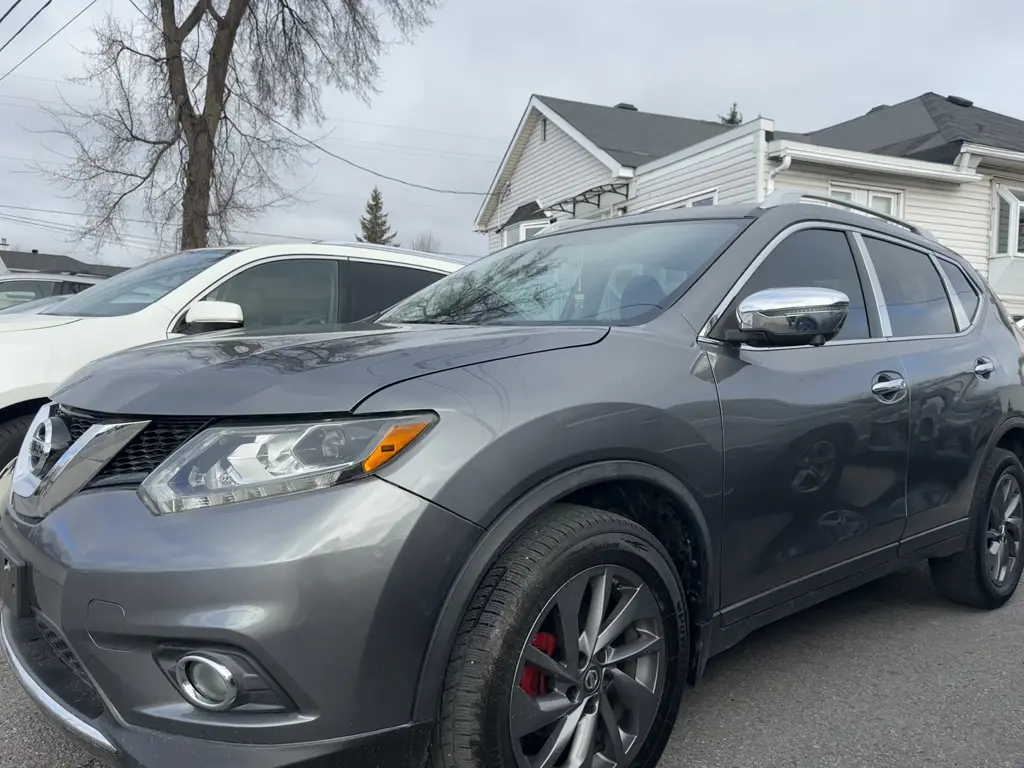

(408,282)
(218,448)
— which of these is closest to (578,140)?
(408,282)

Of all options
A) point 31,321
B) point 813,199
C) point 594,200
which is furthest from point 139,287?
point 594,200

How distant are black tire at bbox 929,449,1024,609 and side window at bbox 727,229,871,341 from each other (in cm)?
113

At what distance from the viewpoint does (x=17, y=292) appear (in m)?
11.0

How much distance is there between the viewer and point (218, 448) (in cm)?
182

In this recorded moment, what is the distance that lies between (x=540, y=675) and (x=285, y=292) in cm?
358

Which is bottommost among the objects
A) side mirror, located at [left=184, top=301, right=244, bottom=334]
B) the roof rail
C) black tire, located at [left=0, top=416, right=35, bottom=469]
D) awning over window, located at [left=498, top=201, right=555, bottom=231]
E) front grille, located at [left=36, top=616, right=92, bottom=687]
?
front grille, located at [left=36, top=616, right=92, bottom=687]

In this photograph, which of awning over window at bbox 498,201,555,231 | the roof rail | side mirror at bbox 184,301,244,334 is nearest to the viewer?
the roof rail

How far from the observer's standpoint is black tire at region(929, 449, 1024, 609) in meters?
3.73

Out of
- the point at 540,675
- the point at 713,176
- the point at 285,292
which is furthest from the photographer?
the point at 713,176

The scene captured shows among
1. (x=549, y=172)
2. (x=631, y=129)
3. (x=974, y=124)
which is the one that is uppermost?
(x=631, y=129)

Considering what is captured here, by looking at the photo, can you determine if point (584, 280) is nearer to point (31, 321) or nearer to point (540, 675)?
point (540, 675)

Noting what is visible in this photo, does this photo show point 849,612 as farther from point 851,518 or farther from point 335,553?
point 335,553

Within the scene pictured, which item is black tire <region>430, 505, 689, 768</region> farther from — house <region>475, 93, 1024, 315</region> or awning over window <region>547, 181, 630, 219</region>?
awning over window <region>547, 181, 630, 219</region>

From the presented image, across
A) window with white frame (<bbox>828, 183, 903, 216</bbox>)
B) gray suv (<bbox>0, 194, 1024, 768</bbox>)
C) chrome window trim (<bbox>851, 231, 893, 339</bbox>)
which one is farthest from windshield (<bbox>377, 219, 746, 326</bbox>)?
window with white frame (<bbox>828, 183, 903, 216</bbox>)
